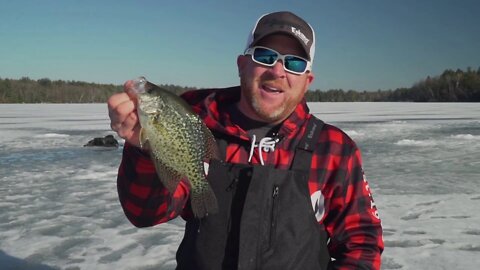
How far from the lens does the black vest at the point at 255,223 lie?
1.92 metres

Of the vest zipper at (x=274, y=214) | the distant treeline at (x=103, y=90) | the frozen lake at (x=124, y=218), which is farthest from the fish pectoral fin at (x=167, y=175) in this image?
the distant treeline at (x=103, y=90)

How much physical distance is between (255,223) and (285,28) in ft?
3.01

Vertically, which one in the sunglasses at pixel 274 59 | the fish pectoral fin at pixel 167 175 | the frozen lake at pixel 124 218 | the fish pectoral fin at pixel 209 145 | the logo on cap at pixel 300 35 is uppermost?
the logo on cap at pixel 300 35

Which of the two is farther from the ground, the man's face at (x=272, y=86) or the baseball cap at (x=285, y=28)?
the baseball cap at (x=285, y=28)

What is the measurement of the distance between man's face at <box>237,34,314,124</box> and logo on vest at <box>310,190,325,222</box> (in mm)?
392

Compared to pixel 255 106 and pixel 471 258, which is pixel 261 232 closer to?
pixel 255 106

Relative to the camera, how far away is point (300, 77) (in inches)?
83.6

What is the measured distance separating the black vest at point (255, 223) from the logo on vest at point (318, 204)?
64mm

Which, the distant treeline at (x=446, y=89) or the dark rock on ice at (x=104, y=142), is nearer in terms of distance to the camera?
the dark rock on ice at (x=104, y=142)

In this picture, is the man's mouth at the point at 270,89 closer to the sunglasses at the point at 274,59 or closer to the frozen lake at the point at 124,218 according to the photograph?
the sunglasses at the point at 274,59

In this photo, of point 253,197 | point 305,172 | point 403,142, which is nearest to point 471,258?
point 305,172

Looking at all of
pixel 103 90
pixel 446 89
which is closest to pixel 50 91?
pixel 103 90

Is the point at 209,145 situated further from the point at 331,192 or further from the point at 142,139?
the point at 331,192

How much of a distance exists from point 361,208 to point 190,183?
2.80ft
